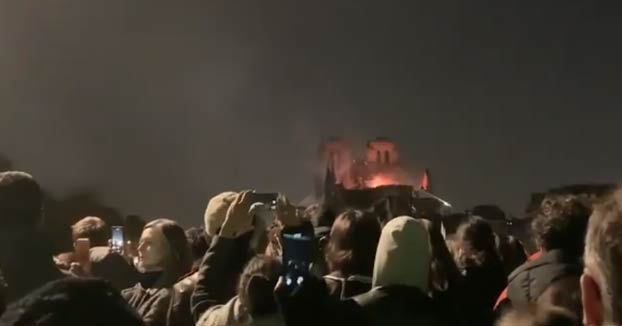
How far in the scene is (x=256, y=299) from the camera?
2557mm

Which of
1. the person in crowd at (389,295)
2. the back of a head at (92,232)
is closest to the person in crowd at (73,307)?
the person in crowd at (389,295)

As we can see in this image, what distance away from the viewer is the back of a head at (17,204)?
9.31 ft

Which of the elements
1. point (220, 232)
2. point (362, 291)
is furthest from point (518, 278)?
point (220, 232)

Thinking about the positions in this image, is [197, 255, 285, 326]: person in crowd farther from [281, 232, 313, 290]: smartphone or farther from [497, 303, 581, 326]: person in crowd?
[497, 303, 581, 326]: person in crowd

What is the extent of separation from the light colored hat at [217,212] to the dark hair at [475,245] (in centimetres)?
99

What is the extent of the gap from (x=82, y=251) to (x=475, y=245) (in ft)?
6.26

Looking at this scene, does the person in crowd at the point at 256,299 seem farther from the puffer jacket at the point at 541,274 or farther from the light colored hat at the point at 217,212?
the puffer jacket at the point at 541,274

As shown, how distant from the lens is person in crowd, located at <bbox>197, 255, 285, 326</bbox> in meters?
2.56

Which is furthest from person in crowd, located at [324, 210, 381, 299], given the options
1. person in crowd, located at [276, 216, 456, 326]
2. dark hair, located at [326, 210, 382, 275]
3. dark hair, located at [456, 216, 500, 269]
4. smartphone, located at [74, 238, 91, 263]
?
smartphone, located at [74, 238, 91, 263]

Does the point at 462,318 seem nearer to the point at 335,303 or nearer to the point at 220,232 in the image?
the point at 335,303

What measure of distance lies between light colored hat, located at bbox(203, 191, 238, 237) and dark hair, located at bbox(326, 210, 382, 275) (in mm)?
518

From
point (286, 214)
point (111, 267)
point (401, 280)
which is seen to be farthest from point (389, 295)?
point (111, 267)

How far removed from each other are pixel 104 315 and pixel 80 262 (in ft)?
8.94

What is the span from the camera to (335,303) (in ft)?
8.18
